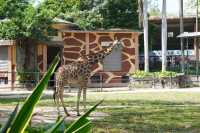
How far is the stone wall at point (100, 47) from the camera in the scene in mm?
29016

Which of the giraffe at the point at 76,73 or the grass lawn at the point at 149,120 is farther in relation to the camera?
the giraffe at the point at 76,73

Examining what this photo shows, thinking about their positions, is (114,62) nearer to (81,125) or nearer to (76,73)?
(76,73)

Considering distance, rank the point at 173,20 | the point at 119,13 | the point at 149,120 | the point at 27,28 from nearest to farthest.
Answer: the point at 149,120 < the point at 27,28 < the point at 119,13 < the point at 173,20

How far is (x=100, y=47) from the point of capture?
2956cm

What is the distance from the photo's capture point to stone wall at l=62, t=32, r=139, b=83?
1142 inches

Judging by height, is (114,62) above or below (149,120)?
above

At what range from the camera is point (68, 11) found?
35.2 m

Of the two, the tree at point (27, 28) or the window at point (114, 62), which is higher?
the tree at point (27, 28)

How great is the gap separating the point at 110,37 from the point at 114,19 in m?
5.85

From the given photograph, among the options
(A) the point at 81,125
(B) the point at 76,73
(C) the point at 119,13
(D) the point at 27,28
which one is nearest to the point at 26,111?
(A) the point at 81,125

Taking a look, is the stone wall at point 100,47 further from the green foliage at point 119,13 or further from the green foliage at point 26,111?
the green foliage at point 26,111

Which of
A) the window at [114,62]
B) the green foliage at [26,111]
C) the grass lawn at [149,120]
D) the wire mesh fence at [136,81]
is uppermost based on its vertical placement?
the window at [114,62]

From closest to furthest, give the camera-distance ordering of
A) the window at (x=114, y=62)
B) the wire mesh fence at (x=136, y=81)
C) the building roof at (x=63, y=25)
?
the wire mesh fence at (x=136, y=81) → the building roof at (x=63, y=25) → the window at (x=114, y=62)

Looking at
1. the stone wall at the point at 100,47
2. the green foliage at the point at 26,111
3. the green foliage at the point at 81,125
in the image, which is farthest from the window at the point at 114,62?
the green foliage at the point at 26,111
